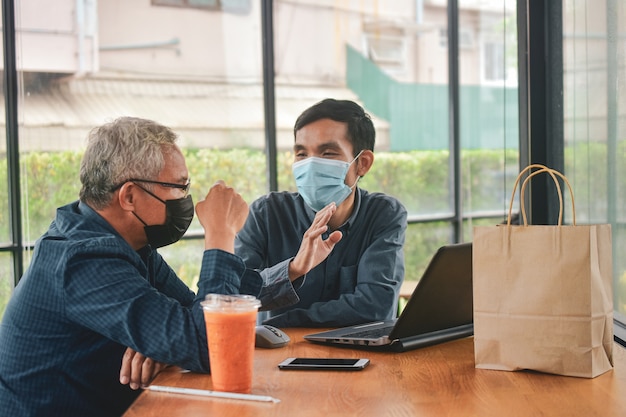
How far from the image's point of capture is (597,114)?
2371 mm

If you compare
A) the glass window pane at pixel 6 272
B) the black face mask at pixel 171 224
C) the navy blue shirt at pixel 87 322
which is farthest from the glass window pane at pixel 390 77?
the navy blue shirt at pixel 87 322

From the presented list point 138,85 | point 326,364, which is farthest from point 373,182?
point 326,364

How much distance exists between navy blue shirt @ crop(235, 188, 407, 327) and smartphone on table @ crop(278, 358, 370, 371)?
1.46 ft

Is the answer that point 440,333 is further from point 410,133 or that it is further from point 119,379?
point 410,133

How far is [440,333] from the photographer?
1.74 metres

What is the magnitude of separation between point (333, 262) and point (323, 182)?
0.29 metres

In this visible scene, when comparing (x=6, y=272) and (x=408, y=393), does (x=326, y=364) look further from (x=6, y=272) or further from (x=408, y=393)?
(x=6, y=272)

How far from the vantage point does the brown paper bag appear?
54.3 inches

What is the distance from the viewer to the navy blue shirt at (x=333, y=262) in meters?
2.02

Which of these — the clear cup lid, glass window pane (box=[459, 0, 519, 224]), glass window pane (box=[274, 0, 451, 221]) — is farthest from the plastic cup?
glass window pane (box=[459, 0, 519, 224])

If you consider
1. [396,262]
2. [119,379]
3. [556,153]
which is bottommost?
[119,379]

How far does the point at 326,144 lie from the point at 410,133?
9.47 ft

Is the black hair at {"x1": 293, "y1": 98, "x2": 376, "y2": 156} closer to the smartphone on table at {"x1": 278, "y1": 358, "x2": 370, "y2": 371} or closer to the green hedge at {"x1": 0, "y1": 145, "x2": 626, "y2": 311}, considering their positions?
the green hedge at {"x1": 0, "y1": 145, "x2": 626, "y2": 311}

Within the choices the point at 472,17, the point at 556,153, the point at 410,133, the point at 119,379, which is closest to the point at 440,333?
the point at 119,379
